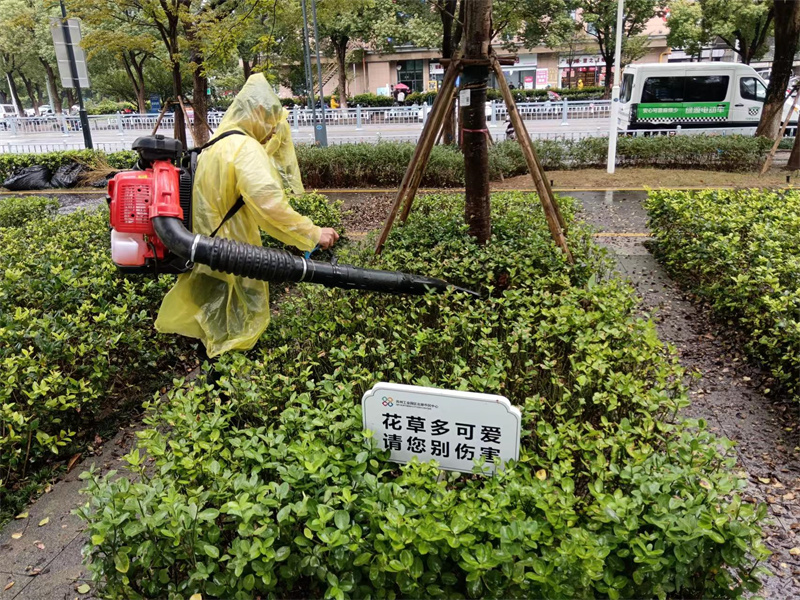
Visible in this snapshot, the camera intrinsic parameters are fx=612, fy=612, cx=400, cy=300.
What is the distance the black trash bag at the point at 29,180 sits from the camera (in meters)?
13.3

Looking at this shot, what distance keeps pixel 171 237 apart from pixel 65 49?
34.0 feet

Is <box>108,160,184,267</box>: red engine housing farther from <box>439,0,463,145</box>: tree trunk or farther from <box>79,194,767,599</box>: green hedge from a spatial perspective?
<box>439,0,463,145</box>: tree trunk

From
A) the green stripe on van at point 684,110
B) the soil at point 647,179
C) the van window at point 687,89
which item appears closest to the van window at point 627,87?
the van window at point 687,89

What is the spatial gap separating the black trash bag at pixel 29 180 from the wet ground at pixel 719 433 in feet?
39.5

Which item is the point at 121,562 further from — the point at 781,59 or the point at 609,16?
the point at 609,16

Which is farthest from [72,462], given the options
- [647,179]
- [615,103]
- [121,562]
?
[647,179]

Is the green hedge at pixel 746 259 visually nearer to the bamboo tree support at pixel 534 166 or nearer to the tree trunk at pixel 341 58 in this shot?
the bamboo tree support at pixel 534 166

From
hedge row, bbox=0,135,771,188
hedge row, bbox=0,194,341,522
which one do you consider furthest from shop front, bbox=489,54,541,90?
hedge row, bbox=0,194,341,522

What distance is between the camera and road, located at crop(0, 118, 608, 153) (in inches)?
799

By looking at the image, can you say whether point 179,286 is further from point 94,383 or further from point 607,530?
point 607,530

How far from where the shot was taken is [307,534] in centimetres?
179

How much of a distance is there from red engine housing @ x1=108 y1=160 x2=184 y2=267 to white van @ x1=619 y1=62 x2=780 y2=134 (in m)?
16.8

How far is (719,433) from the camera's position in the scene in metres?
3.46

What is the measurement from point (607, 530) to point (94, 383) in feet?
9.39
